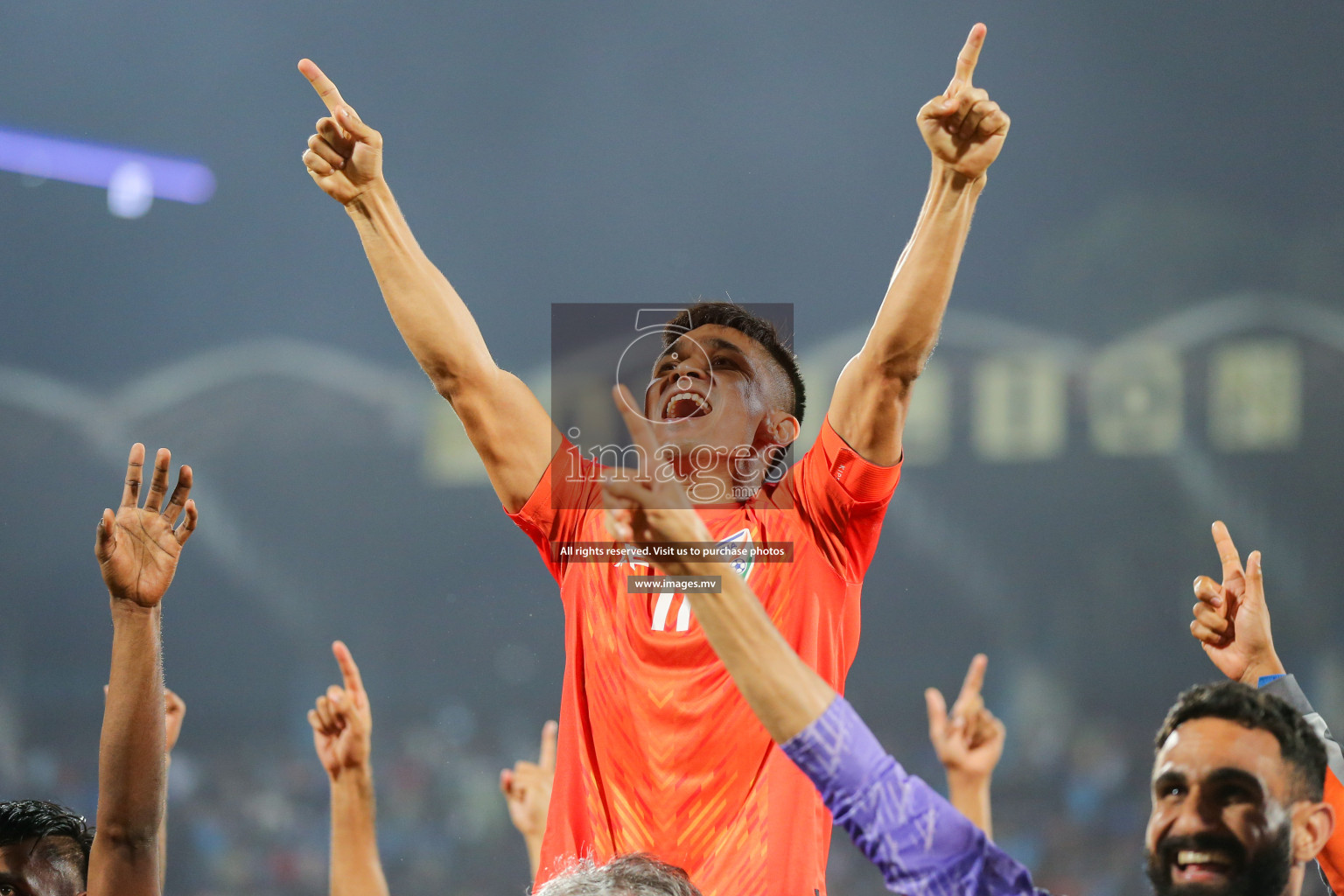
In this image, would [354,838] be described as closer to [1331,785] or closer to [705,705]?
[705,705]

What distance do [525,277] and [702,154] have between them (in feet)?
2.94

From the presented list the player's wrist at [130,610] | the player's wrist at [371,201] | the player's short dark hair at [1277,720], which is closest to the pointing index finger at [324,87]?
the player's wrist at [371,201]

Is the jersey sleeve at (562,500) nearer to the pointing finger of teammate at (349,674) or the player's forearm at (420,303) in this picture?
the player's forearm at (420,303)

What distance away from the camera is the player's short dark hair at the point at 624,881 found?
4.13ft

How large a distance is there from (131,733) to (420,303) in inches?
29.4

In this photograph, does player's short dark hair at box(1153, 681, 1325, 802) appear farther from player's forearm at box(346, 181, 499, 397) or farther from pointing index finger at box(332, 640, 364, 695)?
pointing index finger at box(332, 640, 364, 695)

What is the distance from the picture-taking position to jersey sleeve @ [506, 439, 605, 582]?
5.95 feet

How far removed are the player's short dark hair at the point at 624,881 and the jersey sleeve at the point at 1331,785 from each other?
30.5 inches

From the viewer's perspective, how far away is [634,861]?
4.42ft

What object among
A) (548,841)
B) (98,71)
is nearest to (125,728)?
(548,841)

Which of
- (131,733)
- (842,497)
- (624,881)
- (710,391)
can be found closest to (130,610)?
(131,733)

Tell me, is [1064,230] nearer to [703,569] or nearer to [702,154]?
[702,154]

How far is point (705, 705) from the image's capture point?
5.45ft

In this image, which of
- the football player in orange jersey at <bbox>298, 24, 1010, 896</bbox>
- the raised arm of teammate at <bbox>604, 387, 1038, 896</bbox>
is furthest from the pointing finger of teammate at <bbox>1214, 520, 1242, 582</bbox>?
the raised arm of teammate at <bbox>604, 387, 1038, 896</bbox>
